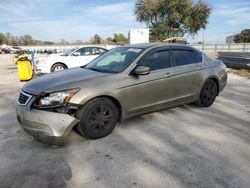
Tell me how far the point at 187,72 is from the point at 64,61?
7.33m

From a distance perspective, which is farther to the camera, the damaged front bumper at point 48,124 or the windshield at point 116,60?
the windshield at point 116,60

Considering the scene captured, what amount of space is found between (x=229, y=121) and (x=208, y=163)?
192 centimetres

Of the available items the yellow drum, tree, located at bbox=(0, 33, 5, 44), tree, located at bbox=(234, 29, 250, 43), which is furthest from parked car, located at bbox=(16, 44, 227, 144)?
tree, located at bbox=(0, 33, 5, 44)

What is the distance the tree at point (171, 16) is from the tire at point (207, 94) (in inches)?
1323

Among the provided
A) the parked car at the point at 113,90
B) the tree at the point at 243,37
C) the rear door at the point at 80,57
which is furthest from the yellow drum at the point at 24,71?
the tree at the point at 243,37

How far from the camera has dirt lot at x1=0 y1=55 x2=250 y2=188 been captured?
Answer: 114 inches

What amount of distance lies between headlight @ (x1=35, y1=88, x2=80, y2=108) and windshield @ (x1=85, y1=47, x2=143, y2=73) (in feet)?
3.42

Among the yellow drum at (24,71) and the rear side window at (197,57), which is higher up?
the rear side window at (197,57)

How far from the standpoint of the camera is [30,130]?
3572mm

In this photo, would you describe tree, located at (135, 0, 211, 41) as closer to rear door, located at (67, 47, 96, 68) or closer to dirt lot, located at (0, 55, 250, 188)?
rear door, located at (67, 47, 96, 68)

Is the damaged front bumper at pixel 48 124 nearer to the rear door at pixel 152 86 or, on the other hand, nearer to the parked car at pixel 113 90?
the parked car at pixel 113 90

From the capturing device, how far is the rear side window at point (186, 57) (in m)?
5.05

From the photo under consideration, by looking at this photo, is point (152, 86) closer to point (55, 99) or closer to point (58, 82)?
point (58, 82)

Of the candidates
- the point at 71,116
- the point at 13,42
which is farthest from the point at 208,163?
the point at 13,42
